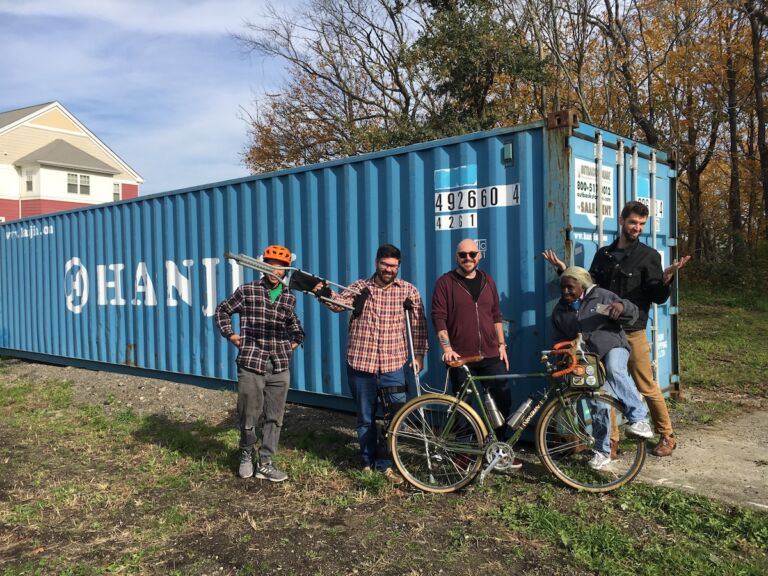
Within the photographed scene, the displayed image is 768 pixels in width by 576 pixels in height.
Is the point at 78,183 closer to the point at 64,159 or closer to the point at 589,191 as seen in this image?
the point at 64,159

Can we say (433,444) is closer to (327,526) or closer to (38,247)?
(327,526)

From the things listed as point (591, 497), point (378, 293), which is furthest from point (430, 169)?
point (591, 497)

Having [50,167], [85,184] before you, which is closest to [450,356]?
[50,167]

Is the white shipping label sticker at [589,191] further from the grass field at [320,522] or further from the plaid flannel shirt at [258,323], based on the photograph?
the plaid flannel shirt at [258,323]

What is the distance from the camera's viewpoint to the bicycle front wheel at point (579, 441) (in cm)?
396

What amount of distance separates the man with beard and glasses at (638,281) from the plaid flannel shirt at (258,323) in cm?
216

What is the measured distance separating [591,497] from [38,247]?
33.2 ft

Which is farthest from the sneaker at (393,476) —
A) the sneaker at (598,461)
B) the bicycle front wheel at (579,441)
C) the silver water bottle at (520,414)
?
the sneaker at (598,461)

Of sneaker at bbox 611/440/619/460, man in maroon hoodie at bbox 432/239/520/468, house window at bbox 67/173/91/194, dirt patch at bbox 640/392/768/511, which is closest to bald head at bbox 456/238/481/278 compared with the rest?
man in maroon hoodie at bbox 432/239/520/468

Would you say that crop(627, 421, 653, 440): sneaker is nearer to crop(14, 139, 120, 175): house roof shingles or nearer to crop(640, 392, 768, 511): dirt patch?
crop(640, 392, 768, 511): dirt patch

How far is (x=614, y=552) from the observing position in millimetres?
3145

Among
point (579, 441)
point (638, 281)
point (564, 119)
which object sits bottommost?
point (579, 441)

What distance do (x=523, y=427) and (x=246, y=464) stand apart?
2.10 metres

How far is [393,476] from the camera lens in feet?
14.3
